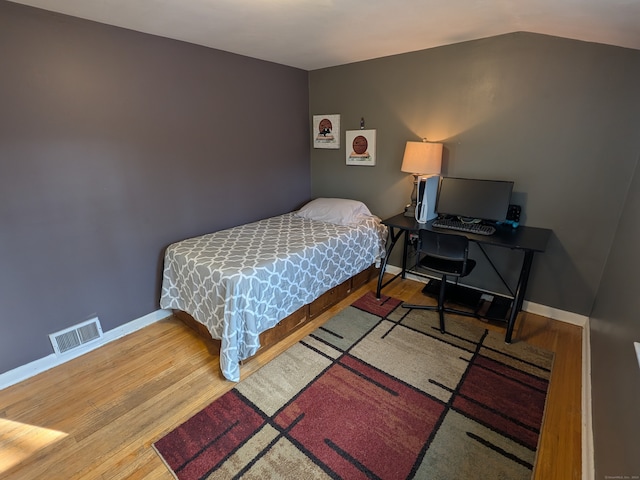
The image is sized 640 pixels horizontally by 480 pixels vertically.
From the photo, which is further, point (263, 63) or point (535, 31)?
point (263, 63)

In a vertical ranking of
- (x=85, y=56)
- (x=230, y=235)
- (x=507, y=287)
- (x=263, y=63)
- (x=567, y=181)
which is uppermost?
(x=263, y=63)

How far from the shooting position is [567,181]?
231 centimetres

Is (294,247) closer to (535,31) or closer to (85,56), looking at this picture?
(85,56)

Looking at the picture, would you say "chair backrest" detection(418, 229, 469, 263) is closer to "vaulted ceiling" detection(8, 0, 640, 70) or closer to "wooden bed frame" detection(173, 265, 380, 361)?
"wooden bed frame" detection(173, 265, 380, 361)

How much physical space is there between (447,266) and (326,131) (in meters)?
2.03

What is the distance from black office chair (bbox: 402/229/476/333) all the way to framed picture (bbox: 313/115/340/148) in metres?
1.65

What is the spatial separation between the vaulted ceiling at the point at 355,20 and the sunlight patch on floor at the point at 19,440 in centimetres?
229

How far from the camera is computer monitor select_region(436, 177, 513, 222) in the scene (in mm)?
2467

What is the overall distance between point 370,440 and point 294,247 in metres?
1.34

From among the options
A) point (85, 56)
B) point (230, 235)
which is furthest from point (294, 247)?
point (85, 56)

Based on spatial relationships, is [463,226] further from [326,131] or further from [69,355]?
[69,355]

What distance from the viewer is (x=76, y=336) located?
7.12 ft

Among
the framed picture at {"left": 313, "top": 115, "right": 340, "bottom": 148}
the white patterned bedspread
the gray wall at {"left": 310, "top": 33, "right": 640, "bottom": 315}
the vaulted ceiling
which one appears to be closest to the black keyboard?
the gray wall at {"left": 310, "top": 33, "right": 640, "bottom": 315}

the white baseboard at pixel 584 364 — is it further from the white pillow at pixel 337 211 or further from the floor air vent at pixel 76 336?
the floor air vent at pixel 76 336
